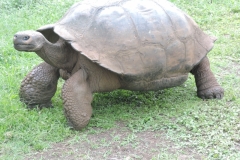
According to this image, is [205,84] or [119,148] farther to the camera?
[205,84]

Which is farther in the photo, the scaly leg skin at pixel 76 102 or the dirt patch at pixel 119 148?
the scaly leg skin at pixel 76 102

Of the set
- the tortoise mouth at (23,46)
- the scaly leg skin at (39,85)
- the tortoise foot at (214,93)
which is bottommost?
the tortoise foot at (214,93)

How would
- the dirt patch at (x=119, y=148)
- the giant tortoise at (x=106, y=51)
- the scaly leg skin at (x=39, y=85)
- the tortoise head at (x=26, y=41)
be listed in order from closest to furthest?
the dirt patch at (x=119, y=148) → the tortoise head at (x=26, y=41) → the giant tortoise at (x=106, y=51) → the scaly leg skin at (x=39, y=85)

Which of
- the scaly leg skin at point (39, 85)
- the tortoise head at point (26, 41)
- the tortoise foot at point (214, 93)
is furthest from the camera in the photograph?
the tortoise foot at point (214, 93)

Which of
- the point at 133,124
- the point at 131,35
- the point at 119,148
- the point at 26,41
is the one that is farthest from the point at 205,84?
the point at 26,41

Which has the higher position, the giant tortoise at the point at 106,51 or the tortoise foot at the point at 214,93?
the giant tortoise at the point at 106,51

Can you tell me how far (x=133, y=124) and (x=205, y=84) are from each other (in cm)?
113

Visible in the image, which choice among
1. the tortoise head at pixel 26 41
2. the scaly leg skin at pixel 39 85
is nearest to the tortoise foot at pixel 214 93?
the scaly leg skin at pixel 39 85

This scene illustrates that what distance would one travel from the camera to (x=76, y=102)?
14.0 ft

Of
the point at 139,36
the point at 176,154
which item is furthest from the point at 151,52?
the point at 176,154

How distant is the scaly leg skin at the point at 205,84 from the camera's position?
16.3ft

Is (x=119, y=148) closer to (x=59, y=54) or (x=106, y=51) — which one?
(x=106, y=51)

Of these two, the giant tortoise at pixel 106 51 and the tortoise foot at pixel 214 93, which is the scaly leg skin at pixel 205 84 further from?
the giant tortoise at pixel 106 51

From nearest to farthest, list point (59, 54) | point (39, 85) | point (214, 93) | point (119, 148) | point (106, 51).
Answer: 1. point (119, 148)
2. point (106, 51)
3. point (59, 54)
4. point (39, 85)
5. point (214, 93)
